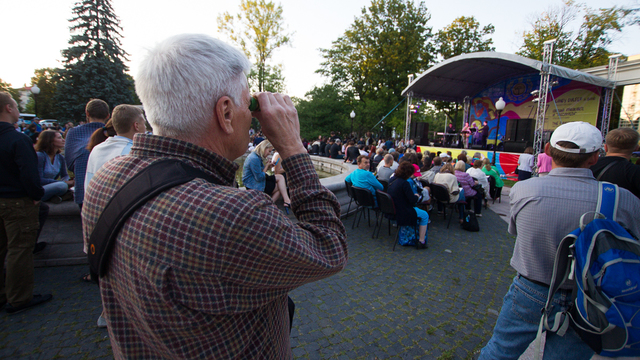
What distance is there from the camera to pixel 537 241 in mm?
1985

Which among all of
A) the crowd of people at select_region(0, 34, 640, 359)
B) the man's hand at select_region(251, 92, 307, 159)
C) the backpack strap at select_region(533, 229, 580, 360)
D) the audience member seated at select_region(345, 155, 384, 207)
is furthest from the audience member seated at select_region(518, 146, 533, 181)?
the man's hand at select_region(251, 92, 307, 159)

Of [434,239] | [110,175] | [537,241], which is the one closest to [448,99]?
[434,239]

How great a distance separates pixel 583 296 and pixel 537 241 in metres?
0.43

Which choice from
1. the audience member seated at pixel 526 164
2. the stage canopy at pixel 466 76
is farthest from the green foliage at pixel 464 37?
the audience member seated at pixel 526 164

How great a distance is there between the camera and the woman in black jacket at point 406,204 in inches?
212

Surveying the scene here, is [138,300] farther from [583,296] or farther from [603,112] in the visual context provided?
[603,112]

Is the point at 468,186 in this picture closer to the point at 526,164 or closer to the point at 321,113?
the point at 526,164

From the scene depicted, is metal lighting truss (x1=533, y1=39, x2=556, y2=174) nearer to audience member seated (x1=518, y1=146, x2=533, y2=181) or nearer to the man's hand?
audience member seated (x1=518, y1=146, x2=533, y2=181)

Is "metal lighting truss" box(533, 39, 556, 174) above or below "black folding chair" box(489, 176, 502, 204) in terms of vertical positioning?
above

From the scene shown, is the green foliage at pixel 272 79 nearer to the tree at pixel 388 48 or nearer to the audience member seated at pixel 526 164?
the tree at pixel 388 48

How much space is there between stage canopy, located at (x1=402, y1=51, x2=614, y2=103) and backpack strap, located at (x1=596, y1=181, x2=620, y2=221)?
14.9 m

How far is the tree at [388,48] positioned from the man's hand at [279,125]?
28653mm

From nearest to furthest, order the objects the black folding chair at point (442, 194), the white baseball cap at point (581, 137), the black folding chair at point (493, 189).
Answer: the white baseball cap at point (581, 137), the black folding chair at point (442, 194), the black folding chair at point (493, 189)

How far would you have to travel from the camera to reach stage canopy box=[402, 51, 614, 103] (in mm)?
15930
